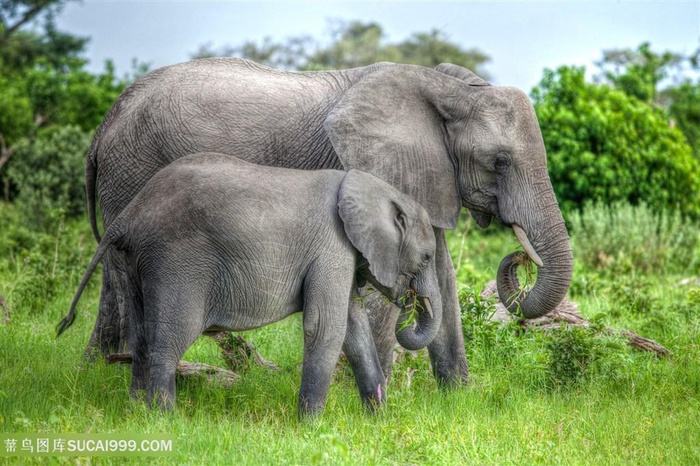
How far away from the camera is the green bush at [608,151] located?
1425 centimetres

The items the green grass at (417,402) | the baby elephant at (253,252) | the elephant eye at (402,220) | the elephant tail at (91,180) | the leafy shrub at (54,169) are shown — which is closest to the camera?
the green grass at (417,402)

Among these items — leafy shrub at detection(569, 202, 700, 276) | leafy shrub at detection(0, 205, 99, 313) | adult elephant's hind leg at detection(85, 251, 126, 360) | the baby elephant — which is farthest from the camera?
leafy shrub at detection(569, 202, 700, 276)

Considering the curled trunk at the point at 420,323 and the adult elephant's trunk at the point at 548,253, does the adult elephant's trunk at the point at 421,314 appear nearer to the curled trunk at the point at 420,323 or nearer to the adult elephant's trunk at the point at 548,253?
the curled trunk at the point at 420,323

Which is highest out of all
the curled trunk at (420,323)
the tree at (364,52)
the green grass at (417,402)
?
the tree at (364,52)

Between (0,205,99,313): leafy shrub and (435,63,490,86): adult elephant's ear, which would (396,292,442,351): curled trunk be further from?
Answer: (0,205,99,313): leafy shrub

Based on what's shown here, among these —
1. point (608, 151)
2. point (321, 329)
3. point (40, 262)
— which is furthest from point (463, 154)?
point (608, 151)

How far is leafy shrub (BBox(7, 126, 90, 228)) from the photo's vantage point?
1482 cm

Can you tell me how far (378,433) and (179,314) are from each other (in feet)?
4.37

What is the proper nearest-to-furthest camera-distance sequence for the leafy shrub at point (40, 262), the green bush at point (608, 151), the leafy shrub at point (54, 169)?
1. the leafy shrub at point (40, 262)
2. the green bush at point (608, 151)
3. the leafy shrub at point (54, 169)

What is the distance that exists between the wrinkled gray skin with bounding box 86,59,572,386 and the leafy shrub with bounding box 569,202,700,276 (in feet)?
21.8

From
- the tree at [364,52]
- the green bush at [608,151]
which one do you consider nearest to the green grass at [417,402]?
the green bush at [608,151]

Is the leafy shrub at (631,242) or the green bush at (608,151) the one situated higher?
the green bush at (608,151)

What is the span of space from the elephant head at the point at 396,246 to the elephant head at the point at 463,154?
1.16ft

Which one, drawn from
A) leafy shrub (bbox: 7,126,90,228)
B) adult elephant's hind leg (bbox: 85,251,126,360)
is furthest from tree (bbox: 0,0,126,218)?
adult elephant's hind leg (bbox: 85,251,126,360)
